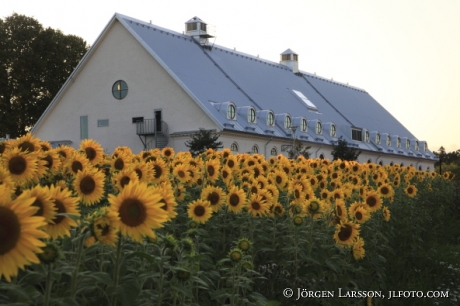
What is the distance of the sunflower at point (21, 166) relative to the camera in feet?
16.2

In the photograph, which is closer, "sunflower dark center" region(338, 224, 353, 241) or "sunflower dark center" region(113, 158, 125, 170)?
"sunflower dark center" region(338, 224, 353, 241)

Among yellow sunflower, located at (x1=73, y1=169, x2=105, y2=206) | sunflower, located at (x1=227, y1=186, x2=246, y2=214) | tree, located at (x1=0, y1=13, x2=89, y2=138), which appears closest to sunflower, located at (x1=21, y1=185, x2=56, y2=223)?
yellow sunflower, located at (x1=73, y1=169, x2=105, y2=206)

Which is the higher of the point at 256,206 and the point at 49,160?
the point at 49,160

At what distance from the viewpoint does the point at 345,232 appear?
253 inches

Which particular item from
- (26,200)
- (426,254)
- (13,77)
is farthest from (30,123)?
(26,200)

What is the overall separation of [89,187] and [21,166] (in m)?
0.72

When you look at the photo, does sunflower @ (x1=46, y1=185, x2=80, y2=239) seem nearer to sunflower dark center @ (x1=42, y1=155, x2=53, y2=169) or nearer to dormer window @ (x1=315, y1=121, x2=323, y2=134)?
sunflower dark center @ (x1=42, y1=155, x2=53, y2=169)

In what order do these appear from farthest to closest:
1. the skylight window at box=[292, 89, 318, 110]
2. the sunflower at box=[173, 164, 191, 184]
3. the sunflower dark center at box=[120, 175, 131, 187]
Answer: the skylight window at box=[292, 89, 318, 110] < the sunflower at box=[173, 164, 191, 184] < the sunflower dark center at box=[120, 175, 131, 187]

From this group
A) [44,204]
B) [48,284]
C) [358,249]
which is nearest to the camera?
[48,284]

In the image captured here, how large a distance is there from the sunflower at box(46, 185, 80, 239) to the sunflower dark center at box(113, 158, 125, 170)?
3.53 metres

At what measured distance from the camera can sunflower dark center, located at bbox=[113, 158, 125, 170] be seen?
692cm

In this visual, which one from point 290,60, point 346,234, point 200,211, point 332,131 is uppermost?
point 290,60

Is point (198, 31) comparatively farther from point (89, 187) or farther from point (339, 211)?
point (89, 187)

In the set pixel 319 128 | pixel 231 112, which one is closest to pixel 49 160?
pixel 231 112
